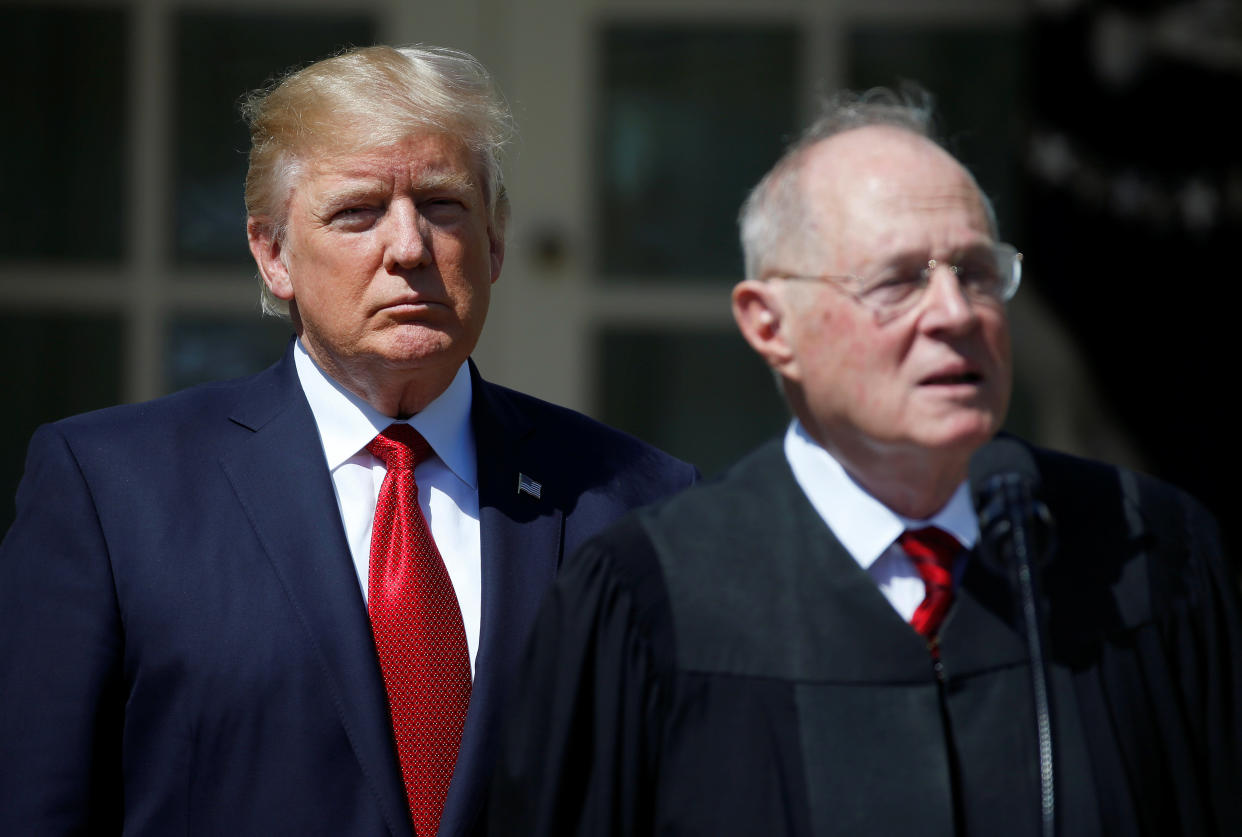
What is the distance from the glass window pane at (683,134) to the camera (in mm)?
5059

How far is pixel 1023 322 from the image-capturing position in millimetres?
4785

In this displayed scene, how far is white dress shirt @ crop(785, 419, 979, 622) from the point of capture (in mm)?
2021

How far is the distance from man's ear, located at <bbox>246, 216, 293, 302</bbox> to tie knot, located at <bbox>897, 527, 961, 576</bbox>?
0.99m

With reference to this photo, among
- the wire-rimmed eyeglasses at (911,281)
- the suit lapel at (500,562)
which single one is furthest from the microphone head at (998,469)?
the suit lapel at (500,562)

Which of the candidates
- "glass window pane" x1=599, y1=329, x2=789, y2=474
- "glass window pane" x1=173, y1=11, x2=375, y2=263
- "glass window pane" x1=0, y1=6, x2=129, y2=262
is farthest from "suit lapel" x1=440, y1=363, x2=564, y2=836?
"glass window pane" x1=0, y1=6, x2=129, y2=262

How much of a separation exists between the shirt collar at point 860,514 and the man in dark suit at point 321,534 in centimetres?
45

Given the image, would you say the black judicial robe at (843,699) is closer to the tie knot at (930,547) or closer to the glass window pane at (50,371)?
the tie knot at (930,547)

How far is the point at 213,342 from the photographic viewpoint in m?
4.99

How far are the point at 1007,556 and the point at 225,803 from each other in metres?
1.04

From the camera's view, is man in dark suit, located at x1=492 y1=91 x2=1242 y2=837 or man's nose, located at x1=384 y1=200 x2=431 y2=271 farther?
man's nose, located at x1=384 y1=200 x2=431 y2=271

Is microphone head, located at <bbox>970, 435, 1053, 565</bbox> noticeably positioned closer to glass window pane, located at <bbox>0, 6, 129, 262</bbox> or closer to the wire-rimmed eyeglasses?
the wire-rimmed eyeglasses

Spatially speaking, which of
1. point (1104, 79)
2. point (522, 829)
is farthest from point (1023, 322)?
point (522, 829)

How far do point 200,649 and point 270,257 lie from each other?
2.07ft

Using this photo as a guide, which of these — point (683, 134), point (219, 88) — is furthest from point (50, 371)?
point (683, 134)
